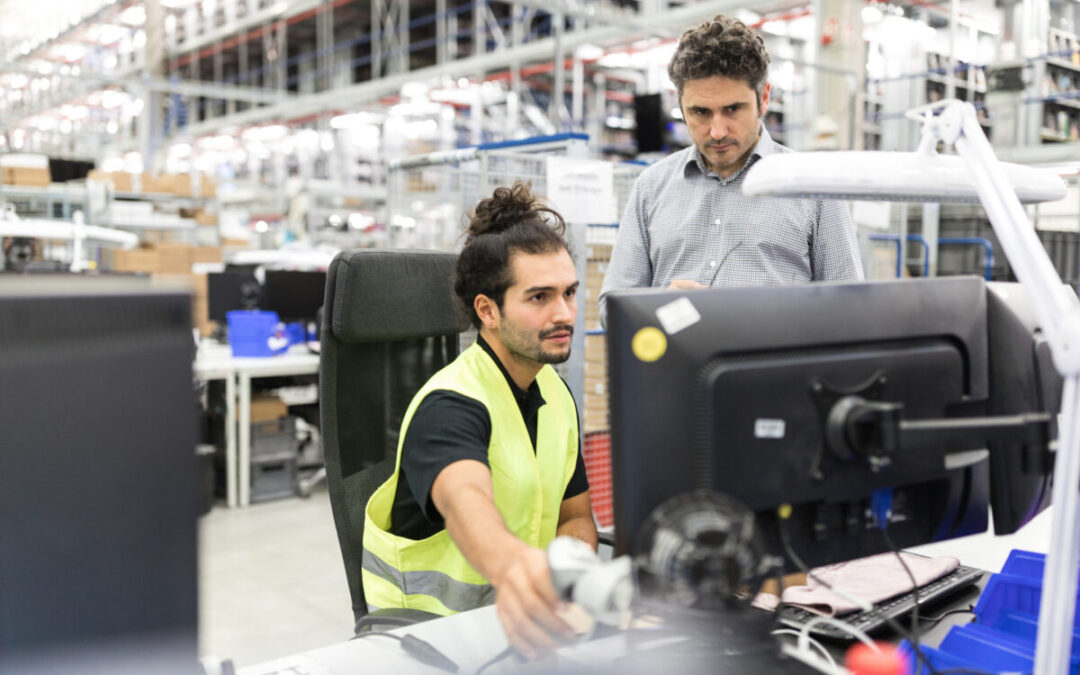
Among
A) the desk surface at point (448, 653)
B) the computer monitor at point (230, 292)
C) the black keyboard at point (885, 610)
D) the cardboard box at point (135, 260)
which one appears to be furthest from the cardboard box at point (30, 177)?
the black keyboard at point (885, 610)

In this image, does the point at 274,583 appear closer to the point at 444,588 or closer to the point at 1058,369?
the point at 444,588

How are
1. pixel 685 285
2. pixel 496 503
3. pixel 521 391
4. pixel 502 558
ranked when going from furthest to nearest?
pixel 521 391
pixel 496 503
pixel 685 285
pixel 502 558

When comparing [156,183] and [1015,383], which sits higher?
[156,183]

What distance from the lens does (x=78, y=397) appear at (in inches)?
21.0

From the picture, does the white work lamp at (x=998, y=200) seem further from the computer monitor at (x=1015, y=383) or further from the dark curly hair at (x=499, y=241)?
the dark curly hair at (x=499, y=241)

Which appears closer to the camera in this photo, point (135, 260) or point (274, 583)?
point (274, 583)

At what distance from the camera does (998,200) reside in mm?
854

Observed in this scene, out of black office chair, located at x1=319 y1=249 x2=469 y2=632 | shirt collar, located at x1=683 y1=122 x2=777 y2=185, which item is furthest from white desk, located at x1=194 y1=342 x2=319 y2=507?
shirt collar, located at x1=683 y1=122 x2=777 y2=185

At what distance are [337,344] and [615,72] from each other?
30.9ft

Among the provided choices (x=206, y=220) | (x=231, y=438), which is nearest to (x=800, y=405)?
(x=231, y=438)

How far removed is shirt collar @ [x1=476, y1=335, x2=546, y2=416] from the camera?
132 centimetres

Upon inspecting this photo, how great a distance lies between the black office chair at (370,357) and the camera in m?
1.54

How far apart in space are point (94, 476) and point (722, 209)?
1448 millimetres

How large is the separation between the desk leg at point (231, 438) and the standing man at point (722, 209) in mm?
2726
